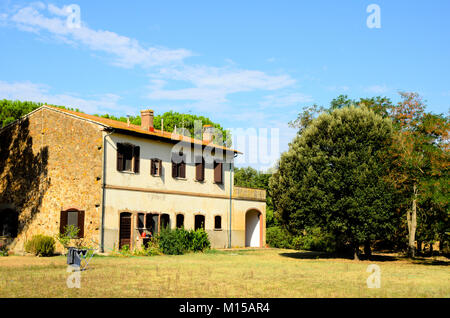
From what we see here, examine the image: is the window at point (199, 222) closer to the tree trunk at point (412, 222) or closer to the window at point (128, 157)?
the window at point (128, 157)

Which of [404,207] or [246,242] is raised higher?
[404,207]

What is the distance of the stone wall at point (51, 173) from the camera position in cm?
2656

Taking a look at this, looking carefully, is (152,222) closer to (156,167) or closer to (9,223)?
(156,167)

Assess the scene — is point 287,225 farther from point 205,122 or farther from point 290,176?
point 205,122

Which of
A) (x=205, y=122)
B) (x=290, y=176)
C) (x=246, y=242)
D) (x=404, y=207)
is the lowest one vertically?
(x=246, y=242)

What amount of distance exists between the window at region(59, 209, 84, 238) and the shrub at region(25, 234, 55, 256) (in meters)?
1.17

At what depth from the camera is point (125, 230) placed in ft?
89.8

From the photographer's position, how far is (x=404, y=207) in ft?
80.4

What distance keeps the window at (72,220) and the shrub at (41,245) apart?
3.85ft

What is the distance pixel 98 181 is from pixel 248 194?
44.5ft

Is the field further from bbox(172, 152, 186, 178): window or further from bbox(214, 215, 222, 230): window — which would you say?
bbox(214, 215, 222, 230): window

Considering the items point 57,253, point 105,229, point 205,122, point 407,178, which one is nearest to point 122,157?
point 105,229

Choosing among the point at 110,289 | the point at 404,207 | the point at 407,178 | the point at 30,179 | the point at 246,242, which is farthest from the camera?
the point at 246,242

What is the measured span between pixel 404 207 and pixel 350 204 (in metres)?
3.56
